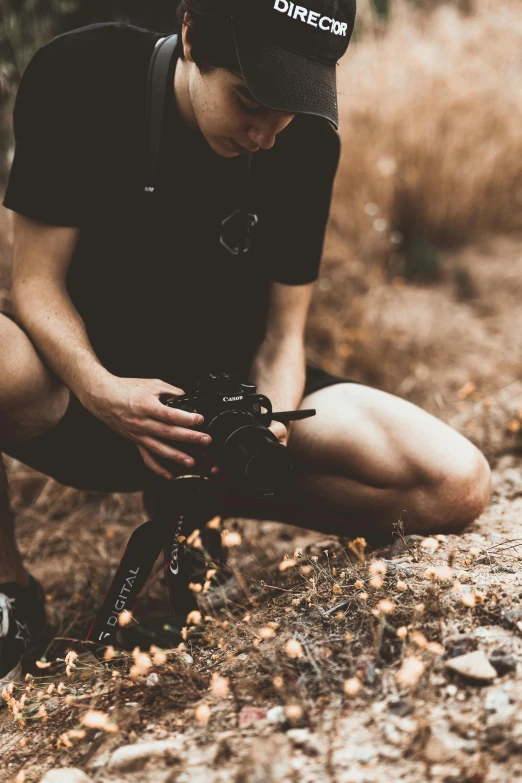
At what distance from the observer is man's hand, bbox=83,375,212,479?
1.51 m

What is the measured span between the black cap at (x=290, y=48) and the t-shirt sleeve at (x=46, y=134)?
476mm

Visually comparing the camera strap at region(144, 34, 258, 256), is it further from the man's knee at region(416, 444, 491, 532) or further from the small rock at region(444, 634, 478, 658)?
the small rock at region(444, 634, 478, 658)

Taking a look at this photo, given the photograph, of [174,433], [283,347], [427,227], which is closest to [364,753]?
[174,433]

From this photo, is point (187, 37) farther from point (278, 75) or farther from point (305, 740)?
point (305, 740)

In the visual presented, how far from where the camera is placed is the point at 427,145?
12.5 ft

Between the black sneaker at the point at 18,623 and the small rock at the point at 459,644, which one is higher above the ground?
the small rock at the point at 459,644

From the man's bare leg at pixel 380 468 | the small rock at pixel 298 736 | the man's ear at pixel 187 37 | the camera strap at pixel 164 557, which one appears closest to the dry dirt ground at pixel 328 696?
the small rock at pixel 298 736

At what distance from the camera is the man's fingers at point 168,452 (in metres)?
1.55

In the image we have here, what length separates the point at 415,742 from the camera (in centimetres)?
107

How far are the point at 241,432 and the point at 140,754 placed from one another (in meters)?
0.62

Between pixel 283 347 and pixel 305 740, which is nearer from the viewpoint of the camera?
pixel 305 740

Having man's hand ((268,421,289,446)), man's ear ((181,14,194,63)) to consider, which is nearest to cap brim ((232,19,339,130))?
man's ear ((181,14,194,63))

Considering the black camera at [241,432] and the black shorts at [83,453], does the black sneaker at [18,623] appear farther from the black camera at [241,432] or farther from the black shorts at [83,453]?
the black camera at [241,432]

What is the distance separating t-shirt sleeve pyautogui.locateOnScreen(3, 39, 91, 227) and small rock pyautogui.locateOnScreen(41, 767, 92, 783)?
1213 millimetres
